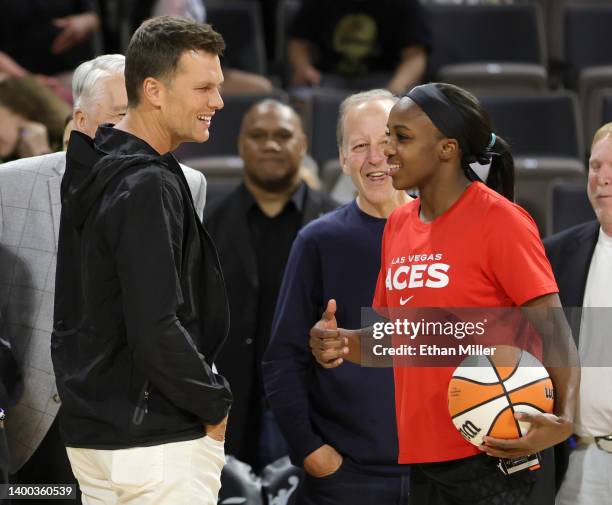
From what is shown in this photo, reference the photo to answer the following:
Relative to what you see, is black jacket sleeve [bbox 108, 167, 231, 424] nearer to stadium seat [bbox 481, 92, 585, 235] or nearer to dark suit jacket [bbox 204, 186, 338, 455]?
dark suit jacket [bbox 204, 186, 338, 455]

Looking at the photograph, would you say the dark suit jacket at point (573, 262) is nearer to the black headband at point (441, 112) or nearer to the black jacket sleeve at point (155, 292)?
the black headband at point (441, 112)

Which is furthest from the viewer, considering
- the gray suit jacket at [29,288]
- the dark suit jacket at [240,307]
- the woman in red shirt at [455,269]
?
the dark suit jacket at [240,307]

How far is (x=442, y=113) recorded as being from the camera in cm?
259

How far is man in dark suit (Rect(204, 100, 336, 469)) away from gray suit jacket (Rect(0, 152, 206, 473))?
1312 mm

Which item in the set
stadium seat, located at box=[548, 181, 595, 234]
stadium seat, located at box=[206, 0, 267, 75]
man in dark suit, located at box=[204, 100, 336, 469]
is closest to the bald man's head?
man in dark suit, located at box=[204, 100, 336, 469]

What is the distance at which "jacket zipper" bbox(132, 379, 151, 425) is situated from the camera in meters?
2.38

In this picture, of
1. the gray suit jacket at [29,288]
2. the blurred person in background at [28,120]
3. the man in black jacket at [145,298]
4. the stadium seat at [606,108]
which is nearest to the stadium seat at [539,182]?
the stadium seat at [606,108]

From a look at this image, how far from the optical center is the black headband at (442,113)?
259 cm

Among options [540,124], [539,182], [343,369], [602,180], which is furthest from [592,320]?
[540,124]

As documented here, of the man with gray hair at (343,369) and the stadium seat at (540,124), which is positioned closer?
the man with gray hair at (343,369)

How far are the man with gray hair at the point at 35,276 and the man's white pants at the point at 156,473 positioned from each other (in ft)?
2.30

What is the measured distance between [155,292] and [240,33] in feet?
16.8

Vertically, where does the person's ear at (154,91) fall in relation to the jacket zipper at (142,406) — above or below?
above

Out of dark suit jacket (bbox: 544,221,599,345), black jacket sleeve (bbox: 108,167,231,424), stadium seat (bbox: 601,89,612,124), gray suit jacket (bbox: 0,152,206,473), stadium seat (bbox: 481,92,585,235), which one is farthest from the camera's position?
stadium seat (bbox: 601,89,612,124)
